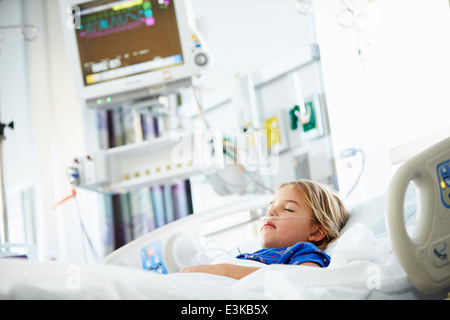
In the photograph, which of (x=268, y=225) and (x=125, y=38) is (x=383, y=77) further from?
(x=125, y=38)

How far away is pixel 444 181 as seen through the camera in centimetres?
131

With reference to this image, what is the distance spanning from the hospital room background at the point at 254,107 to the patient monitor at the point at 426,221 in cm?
104

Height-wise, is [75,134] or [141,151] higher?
[75,134]

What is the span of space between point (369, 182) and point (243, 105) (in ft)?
3.41

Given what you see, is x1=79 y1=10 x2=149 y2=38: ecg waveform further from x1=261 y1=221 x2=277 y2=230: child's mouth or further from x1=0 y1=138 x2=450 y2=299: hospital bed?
x1=0 y1=138 x2=450 y2=299: hospital bed

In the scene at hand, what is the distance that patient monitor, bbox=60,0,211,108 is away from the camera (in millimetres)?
3078

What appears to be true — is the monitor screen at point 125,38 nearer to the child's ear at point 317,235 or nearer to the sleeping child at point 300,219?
the sleeping child at point 300,219

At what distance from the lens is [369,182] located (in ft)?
8.53

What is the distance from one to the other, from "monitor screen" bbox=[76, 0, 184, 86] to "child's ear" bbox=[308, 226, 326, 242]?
1588 millimetres

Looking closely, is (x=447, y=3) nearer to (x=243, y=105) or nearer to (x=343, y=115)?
(x=343, y=115)

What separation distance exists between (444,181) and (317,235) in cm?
60

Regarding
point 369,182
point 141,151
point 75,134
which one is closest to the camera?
point 369,182

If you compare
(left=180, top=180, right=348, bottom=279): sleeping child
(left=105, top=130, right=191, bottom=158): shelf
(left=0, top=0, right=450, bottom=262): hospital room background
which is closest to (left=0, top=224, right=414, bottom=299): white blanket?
(left=180, top=180, right=348, bottom=279): sleeping child
